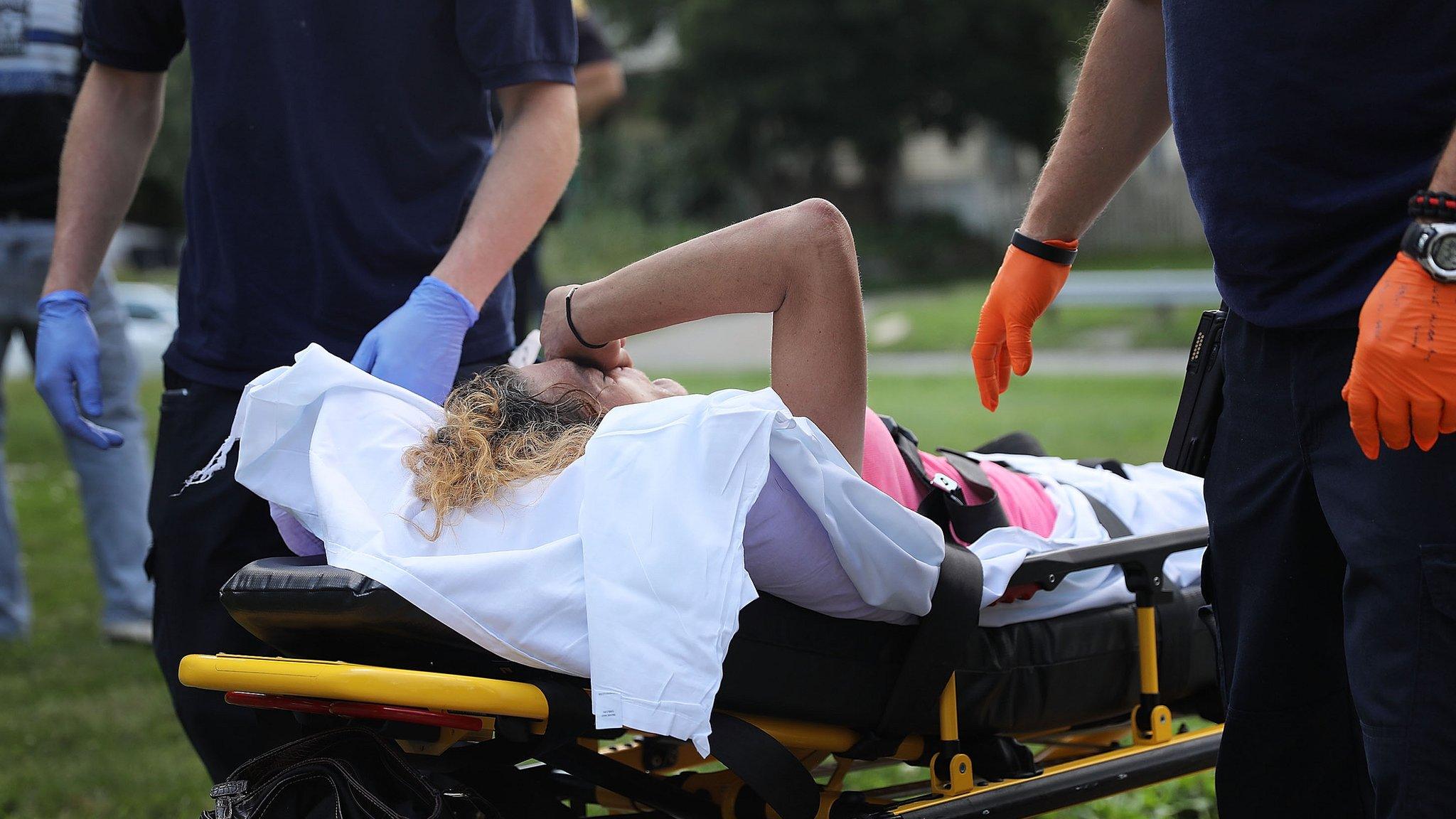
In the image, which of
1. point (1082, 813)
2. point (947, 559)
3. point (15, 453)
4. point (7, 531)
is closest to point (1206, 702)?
point (1082, 813)

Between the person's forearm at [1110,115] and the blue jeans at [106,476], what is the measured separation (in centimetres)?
364

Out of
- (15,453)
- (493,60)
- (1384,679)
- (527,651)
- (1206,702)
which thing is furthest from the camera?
(15,453)

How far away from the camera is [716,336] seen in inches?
595

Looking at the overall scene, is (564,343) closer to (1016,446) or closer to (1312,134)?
(1016,446)

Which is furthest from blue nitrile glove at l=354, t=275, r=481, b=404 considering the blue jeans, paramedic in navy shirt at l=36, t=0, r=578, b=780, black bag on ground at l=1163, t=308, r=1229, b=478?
the blue jeans

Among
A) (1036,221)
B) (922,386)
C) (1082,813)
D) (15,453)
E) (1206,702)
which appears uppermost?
(1036,221)

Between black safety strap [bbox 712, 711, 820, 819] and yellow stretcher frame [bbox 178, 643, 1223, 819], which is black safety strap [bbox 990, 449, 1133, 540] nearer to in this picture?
yellow stretcher frame [bbox 178, 643, 1223, 819]

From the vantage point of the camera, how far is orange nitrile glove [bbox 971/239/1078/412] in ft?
7.75

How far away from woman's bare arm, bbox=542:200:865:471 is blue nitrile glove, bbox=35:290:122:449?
1.28 meters

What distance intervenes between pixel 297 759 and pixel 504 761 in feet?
1.15

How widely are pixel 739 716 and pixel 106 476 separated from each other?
140 inches

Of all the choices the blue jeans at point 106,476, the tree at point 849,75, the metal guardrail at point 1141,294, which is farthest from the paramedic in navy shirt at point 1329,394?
the tree at point 849,75

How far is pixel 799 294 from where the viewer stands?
7.13 ft

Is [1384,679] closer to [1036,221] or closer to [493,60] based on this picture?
[1036,221]
